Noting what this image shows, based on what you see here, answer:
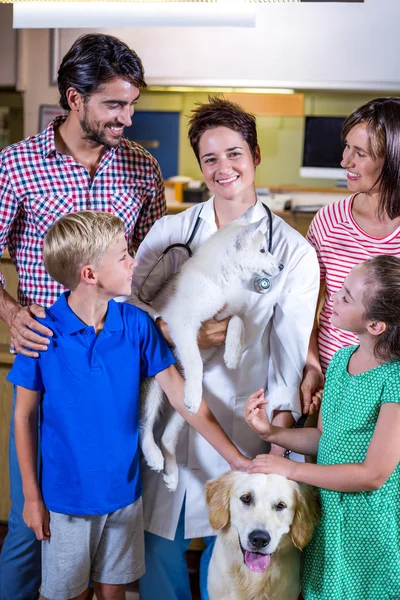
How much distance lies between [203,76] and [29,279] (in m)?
2.51

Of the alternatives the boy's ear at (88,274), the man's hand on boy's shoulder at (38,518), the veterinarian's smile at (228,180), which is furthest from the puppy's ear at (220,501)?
the veterinarian's smile at (228,180)

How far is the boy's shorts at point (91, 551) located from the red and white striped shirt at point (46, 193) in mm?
542

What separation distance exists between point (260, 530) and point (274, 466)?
0.12m

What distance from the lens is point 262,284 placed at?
1.43 meters

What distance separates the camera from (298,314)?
58.3 inches

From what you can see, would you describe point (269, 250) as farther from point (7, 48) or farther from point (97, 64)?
point (7, 48)

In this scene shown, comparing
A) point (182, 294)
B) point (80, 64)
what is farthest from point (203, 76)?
point (182, 294)

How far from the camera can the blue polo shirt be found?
1.45 metres

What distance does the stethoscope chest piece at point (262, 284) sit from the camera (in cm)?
143

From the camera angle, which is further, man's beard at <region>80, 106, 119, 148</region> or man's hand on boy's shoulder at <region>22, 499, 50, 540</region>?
man's beard at <region>80, 106, 119, 148</region>

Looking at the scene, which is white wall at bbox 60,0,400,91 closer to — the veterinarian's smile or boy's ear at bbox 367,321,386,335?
the veterinarian's smile

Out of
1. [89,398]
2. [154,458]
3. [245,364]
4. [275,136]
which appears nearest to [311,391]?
[245,364]

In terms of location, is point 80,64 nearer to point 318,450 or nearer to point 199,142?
point 199,142

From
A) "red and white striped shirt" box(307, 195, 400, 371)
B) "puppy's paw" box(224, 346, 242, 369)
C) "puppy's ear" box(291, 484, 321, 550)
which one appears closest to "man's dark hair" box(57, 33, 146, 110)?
"red and white striped shirt" box(307, 195, 400, 371)
